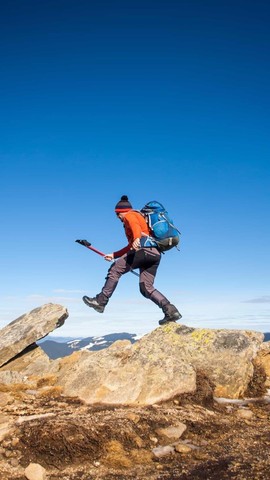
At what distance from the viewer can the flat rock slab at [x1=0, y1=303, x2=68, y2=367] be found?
659 inches

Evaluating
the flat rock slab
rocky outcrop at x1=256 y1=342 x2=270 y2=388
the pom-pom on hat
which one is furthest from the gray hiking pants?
the flat rock slab

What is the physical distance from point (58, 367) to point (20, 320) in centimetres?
435

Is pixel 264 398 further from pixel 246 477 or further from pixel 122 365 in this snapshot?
pixel 246 477

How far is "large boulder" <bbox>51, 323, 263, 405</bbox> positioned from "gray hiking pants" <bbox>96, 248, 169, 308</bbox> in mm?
1170

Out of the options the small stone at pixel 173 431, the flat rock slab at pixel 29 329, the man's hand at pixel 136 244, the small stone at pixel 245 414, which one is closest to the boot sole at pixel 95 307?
the man's hand at pixel 136 244

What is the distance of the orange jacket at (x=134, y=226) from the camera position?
13703mm

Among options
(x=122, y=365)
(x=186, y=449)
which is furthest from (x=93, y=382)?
(x=186, y=449)

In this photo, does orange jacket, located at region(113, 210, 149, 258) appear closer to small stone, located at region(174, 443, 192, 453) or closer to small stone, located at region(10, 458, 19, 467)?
small stone, located at region(174, 443, 192, 453)

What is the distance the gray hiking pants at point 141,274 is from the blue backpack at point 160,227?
380mm

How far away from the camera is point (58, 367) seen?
15.2 m

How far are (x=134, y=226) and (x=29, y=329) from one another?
6.88 m

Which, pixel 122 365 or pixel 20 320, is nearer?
pixel 122 365

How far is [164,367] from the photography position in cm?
1072

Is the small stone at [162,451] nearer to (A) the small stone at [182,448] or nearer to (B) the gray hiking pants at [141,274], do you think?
(A) the small stone at [182,448]
